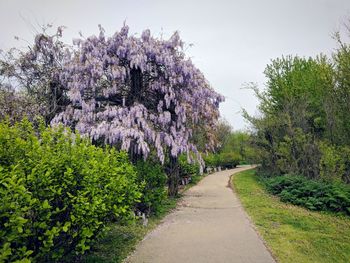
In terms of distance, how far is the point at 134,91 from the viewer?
11609 millimetres

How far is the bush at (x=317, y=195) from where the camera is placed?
36.6 ft

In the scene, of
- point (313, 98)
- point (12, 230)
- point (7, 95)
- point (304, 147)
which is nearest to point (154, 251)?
point (12, 230)

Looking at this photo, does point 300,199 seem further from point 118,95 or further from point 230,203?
point 118,95

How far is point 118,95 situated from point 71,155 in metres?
7.02

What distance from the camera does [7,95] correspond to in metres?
10.3

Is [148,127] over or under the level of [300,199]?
over

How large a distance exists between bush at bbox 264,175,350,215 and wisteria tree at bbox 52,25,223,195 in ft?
16.4

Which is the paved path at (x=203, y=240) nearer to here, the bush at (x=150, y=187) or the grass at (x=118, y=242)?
the grass at (x=118, y=242)

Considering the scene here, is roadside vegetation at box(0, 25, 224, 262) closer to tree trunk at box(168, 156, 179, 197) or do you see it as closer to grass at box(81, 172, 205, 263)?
grass at box(81, 172, 205, 263)

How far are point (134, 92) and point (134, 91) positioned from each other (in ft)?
0.14

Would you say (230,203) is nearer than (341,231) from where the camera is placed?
No

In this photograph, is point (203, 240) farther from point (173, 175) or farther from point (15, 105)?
point (15, 105)

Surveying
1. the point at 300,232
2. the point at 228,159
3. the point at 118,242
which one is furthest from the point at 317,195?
the point at 228,159

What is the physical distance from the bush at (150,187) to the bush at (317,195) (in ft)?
20.7
